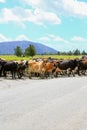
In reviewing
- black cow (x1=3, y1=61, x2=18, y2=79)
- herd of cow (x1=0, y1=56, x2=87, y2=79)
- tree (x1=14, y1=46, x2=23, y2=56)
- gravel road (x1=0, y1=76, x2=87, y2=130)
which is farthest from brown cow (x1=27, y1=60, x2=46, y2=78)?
tree (x1=14, y1=46, x2=23, y2=56)

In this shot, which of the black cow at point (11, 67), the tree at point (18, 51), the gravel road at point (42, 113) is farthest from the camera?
the tree at point (18, 51)

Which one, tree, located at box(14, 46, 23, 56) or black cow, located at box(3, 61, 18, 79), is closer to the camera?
black cow, located at box(3, 61, 18, 79)

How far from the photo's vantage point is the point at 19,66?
34.2 metres

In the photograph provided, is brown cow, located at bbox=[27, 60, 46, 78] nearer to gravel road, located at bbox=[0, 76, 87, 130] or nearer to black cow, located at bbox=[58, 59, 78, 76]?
black cow, located at bbox=[58, 59, 78, 76]

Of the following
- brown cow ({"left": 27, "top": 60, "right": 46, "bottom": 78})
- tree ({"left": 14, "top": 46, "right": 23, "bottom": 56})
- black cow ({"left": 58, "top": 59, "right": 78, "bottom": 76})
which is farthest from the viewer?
tree ({"left": 14, "top": 46, "right": 23, "bottom": 56})

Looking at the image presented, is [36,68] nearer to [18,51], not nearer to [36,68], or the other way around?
[36,68]

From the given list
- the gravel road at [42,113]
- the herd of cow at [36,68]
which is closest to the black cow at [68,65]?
the herd of cow at [36,68]

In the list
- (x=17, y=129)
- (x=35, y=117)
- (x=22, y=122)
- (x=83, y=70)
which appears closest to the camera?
(x=17, y=129)

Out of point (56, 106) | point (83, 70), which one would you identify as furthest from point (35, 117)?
point (83, 70)

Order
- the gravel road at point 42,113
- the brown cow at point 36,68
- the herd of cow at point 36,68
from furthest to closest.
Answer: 1. the brown cow at point 36,68
2. the herd of cow at point 36,68
3. the gravel road at point 42,113

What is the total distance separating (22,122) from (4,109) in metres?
2.06

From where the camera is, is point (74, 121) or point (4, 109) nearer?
point (74, 121)

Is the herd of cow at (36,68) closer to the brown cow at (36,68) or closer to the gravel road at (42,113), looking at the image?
the brown cow at (36,68)

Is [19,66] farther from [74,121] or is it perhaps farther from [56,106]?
[74,121]
